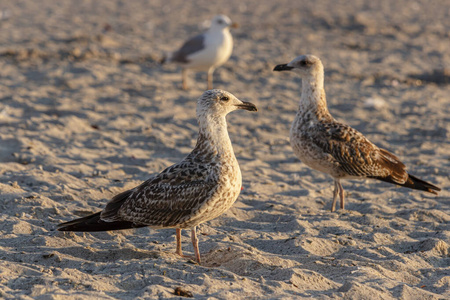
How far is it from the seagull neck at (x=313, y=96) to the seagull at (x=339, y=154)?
1cm

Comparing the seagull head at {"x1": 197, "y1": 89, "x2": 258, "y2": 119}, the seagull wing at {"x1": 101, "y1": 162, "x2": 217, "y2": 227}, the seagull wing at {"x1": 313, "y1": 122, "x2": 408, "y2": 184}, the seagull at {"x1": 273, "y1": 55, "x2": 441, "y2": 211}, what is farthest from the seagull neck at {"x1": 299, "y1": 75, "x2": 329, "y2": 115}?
the seagull wing at {"x1": 101, "y1": 162, "x2": 217, "y2": 227}

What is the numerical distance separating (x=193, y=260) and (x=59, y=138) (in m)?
4.22

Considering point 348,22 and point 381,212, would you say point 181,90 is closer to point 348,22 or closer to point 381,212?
point 381,212

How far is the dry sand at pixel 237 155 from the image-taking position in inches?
186

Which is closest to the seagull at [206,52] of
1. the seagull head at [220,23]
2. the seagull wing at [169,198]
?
the seagull head at [220,23]

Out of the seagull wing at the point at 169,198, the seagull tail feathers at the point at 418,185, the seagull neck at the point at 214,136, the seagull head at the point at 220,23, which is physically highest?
the seagull head at the point at 220,23

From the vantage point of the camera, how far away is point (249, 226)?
20.2ft

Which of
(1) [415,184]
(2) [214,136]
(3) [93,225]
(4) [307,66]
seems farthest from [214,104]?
(1) [415,184]

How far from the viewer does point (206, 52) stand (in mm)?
12531

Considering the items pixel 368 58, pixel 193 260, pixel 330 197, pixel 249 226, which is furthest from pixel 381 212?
pixel 368 58

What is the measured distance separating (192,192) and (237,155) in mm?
3840

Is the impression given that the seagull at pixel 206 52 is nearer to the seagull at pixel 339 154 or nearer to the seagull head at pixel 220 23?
the seagull head at pixel 220 23

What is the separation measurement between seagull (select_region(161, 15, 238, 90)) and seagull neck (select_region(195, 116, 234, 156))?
7.03 metres

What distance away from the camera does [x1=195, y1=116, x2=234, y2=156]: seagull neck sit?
5.25 m
